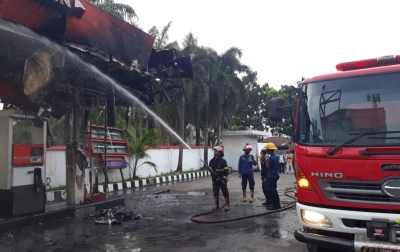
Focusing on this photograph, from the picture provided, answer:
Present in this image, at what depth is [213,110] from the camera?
25281 mm

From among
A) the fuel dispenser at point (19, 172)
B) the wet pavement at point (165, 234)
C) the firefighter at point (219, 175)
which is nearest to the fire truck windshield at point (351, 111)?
the wet pavement at point (165, 234)

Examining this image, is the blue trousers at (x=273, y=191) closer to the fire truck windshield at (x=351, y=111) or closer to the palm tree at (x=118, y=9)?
the fire truck windshield at (x=351, y=111)

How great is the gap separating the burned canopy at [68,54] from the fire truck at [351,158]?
4332 millimetres

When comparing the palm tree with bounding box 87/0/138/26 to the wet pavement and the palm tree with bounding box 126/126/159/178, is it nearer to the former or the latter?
the palm tree with bounding box 126/126/159/178

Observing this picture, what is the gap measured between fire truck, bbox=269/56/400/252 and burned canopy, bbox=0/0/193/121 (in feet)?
14.2

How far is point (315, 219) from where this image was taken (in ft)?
14.8

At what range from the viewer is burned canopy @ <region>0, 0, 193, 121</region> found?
6.28 m

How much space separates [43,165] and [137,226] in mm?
2683

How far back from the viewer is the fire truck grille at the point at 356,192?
4.13m

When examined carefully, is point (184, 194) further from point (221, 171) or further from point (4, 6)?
point (4, 6)

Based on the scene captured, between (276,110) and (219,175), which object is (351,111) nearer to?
(276,110)

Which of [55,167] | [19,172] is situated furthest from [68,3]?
[55,167]

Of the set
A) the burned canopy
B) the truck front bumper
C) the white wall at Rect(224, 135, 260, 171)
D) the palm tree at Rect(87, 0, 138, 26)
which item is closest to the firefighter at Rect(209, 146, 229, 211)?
the burned canopy

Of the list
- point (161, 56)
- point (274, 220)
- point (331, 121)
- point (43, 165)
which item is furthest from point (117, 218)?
point (331, 121)
